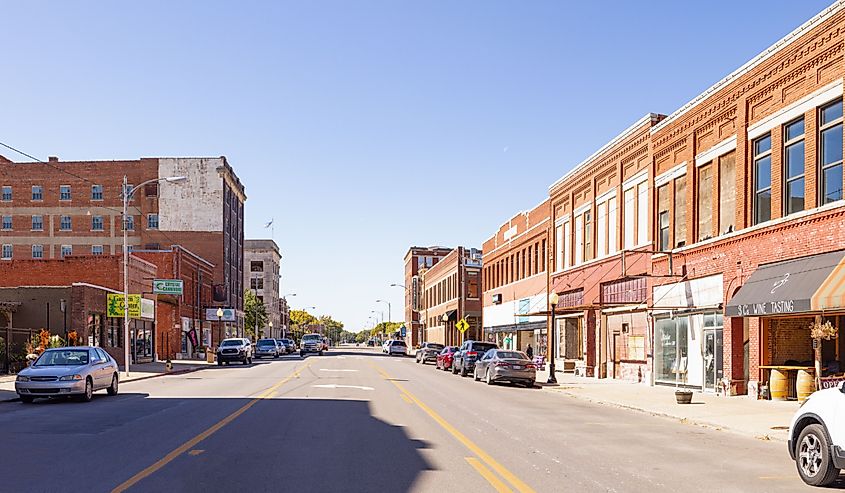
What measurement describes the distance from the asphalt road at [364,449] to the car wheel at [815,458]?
22cm

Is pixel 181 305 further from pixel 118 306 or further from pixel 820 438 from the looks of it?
pixel 820 438

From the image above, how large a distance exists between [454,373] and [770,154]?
22.7 meters

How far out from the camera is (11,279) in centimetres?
5103

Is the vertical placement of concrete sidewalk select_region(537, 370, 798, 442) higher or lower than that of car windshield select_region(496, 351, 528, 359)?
lower

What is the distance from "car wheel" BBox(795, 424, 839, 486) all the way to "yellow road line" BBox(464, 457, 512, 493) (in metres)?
3.77

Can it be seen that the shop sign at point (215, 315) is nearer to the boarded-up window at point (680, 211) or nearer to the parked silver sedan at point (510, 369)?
the parked silver sedan at point (510, 369)

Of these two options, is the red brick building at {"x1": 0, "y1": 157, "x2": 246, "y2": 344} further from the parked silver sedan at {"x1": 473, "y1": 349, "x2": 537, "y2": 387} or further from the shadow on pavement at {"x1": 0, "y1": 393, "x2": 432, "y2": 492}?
the shadow on pavement at {"x1": 0, "y1": 393, "x2": 432, "y2": 492}

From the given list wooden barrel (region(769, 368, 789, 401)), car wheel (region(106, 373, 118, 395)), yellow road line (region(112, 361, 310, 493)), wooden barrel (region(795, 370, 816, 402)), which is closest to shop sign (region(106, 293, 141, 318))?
car wheel (region(106, 373, 118, 395))

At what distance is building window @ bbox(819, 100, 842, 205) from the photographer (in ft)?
72.0

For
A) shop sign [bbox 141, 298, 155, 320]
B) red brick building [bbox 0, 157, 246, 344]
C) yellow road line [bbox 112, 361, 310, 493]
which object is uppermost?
red brick building [bbox 0, 157, 246, 344]

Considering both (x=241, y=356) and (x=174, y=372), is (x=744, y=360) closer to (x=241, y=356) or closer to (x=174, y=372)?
(x=174, y=372)

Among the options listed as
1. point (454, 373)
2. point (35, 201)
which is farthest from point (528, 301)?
point (35, 201)

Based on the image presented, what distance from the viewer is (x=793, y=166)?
24.2m

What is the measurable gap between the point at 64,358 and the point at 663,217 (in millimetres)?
21855
